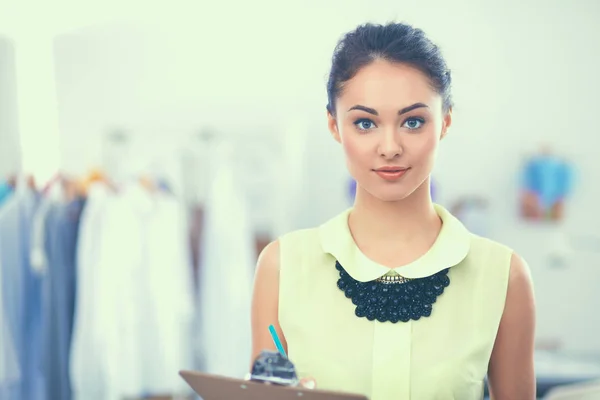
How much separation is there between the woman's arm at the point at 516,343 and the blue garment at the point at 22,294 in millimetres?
1489

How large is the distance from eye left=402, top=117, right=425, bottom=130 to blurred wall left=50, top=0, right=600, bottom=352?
90.5 inches

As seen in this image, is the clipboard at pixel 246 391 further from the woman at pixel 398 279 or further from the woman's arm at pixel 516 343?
the woman's arm at pixel 516 343

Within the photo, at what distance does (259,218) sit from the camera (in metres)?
2.92

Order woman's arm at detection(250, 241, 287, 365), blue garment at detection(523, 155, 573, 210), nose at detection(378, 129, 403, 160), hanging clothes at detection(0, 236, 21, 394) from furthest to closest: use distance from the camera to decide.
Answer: blue garment at detection(523, 155, 573, 210) → hanging clothes at detection(0, 236, 21, 394) → woman's arm at detection(250, 241, 287, 365) → nose at detection(378, 129, 403, 160)

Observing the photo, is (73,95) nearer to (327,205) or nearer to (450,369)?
(327,205)

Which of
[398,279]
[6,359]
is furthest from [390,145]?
[6,359]

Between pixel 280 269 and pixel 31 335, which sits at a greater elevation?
pixel 280 269

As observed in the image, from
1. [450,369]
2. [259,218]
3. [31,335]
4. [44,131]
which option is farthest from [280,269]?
[44,131]

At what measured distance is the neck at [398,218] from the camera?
891 millimetres

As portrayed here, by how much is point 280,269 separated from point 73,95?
2557 mm

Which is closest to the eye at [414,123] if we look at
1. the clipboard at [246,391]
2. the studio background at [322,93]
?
the clipboard at [246,391]

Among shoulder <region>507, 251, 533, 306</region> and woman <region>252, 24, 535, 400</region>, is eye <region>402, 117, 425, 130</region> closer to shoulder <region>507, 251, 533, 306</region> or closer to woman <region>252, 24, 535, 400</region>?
woman <region>252, 24, 535, 400</region>

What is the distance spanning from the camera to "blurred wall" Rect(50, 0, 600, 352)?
316 centimetres

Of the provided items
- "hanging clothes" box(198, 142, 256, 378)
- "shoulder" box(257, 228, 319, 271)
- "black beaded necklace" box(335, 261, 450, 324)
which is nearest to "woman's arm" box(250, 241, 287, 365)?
Answer: "shoulder" box(257, 228, 319, 271)
